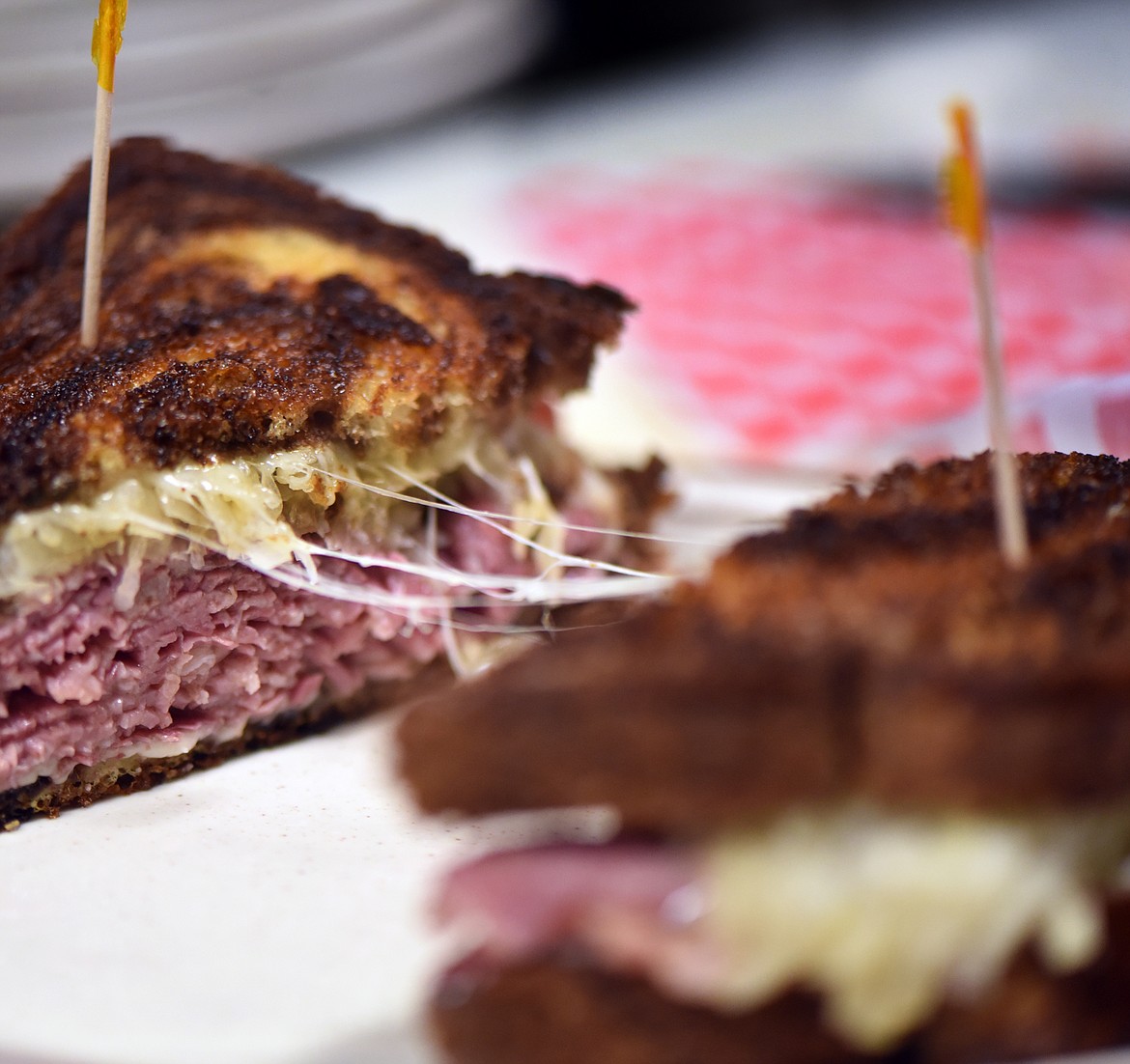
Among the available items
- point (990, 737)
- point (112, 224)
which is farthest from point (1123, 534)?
point (112, 224)

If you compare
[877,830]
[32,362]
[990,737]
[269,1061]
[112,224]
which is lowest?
[269,1061]

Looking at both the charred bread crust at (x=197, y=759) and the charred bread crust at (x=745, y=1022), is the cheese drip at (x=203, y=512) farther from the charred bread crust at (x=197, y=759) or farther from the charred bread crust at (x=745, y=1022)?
the charred bread crust at (x=745, y=1022)

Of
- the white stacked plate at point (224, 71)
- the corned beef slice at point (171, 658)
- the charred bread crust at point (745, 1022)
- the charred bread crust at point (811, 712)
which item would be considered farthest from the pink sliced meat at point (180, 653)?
the white stacked plate at point (224, 71)

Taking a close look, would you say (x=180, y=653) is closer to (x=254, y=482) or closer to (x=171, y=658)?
(x=171, y=658)

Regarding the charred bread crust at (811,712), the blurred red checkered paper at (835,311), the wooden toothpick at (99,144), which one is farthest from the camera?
the blurred red checkered paper at (835,311)

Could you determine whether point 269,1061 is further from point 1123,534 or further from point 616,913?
point 1123,534

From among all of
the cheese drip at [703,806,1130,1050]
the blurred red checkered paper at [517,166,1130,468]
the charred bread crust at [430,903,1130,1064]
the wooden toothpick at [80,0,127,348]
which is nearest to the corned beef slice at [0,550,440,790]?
the wooden toothpick at [80,0,127,348]
